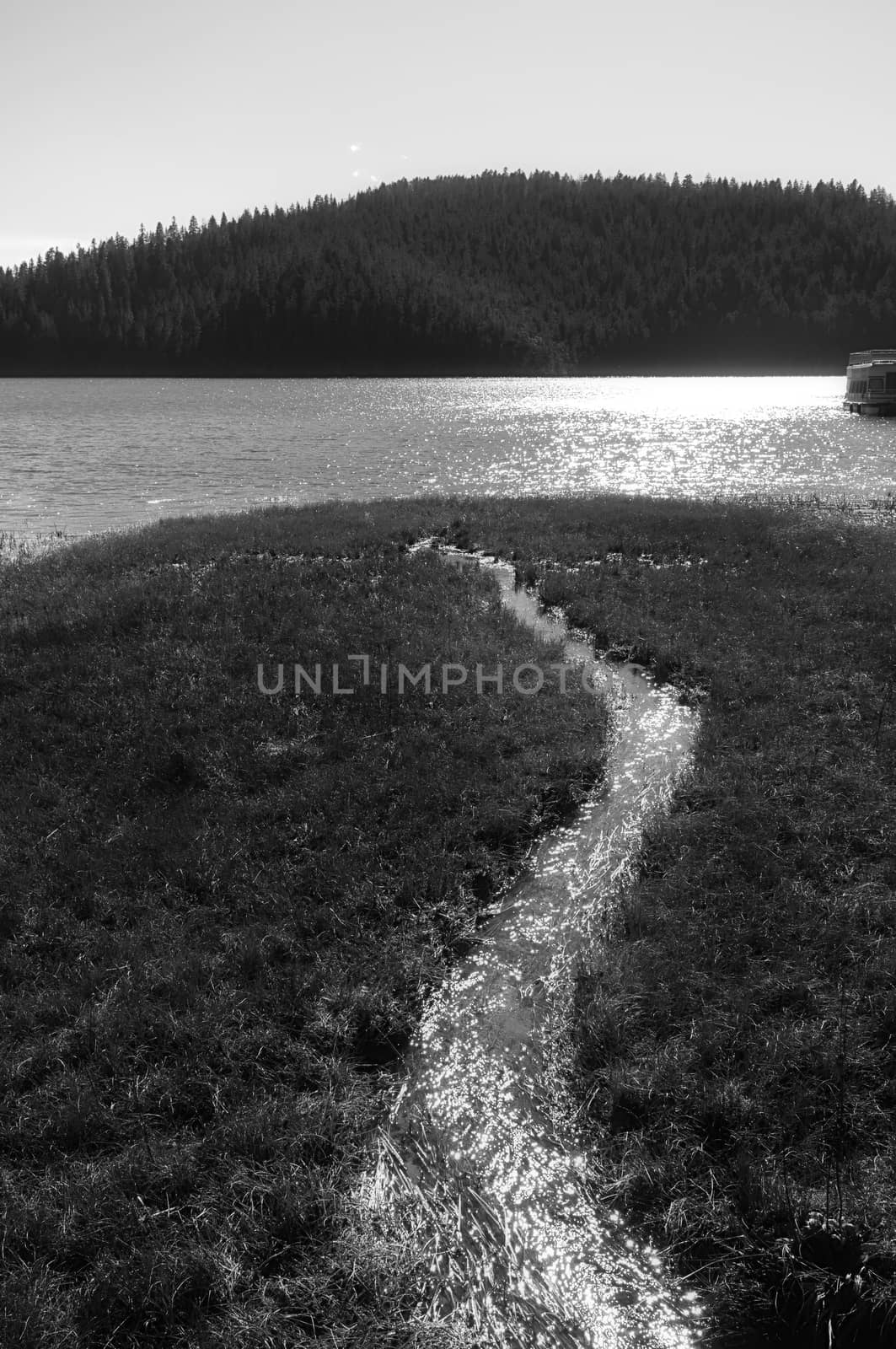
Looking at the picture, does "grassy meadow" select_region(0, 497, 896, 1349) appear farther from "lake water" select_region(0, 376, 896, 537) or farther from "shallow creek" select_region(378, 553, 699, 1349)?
"lake water" select_region(0, 376, 896, 537)

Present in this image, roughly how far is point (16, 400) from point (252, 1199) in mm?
145784

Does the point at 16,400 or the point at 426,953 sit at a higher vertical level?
the point at 16,400

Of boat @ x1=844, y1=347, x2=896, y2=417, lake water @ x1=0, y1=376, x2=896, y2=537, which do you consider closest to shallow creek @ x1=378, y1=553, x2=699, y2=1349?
lake water @ x1=0, y1=376, x2=896, y2=537

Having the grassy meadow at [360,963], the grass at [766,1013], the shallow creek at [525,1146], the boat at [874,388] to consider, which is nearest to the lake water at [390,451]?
the boat at [874,388]

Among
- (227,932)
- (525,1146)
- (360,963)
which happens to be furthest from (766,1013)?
(227,932)

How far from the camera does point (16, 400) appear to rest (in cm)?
12950

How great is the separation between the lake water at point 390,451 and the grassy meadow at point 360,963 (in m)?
27.1

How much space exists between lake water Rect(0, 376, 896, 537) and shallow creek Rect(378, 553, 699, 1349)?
32040mm

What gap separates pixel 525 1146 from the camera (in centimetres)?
659

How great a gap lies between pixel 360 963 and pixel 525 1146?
2474 mm

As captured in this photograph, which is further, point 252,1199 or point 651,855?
point 651,855

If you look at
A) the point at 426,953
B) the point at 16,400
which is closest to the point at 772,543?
the point at 426,953

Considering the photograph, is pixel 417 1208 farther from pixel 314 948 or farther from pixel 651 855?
pixel 651 855

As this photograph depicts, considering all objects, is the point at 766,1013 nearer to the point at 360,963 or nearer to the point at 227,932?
the point at 360,963
